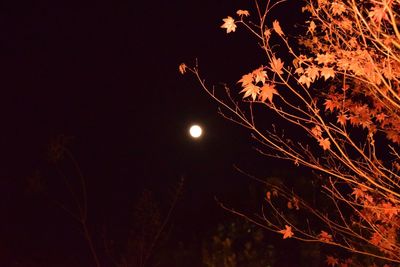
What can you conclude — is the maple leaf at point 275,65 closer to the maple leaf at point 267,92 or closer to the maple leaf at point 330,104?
the maple leaf at point 267,92

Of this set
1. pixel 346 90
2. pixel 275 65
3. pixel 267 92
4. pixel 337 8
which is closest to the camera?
pixel 275 65

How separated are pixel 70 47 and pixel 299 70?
11.5 metres

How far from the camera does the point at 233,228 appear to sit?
9.34 m

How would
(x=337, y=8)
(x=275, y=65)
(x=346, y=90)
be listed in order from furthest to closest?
1. (x=346, y=90)
2. (x=337, y=8)
3. (x=275, y=65)

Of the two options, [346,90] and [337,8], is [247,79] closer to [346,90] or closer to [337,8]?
[337,8]

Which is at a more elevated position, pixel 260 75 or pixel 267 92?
pixel 260 75

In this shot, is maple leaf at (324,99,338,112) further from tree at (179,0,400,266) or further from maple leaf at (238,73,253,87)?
maple leaf at (238,73,253,87)

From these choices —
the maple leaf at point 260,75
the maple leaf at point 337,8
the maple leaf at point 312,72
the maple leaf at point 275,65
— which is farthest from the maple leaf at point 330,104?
the maple leaf at point 275,65

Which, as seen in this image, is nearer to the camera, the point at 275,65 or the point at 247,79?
the point at 275,65

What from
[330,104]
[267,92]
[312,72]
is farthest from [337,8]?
[330,104]

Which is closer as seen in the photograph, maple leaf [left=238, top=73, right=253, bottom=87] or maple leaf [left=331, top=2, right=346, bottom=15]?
maple leaf [left=238, top=73, right=253, bottom=87]

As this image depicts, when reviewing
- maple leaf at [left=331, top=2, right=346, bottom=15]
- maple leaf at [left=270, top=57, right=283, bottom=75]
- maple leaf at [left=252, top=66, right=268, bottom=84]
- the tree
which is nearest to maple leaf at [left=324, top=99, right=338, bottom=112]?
the tree

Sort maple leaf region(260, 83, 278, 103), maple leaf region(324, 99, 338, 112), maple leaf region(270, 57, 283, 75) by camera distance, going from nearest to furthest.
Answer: maple leaf region(270, 57, 283, 75)
maple leaf region(260, 83, 278, 103)
maple leaf region(324, 99, 338, 112)

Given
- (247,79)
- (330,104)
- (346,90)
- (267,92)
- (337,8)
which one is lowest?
(267,92)
